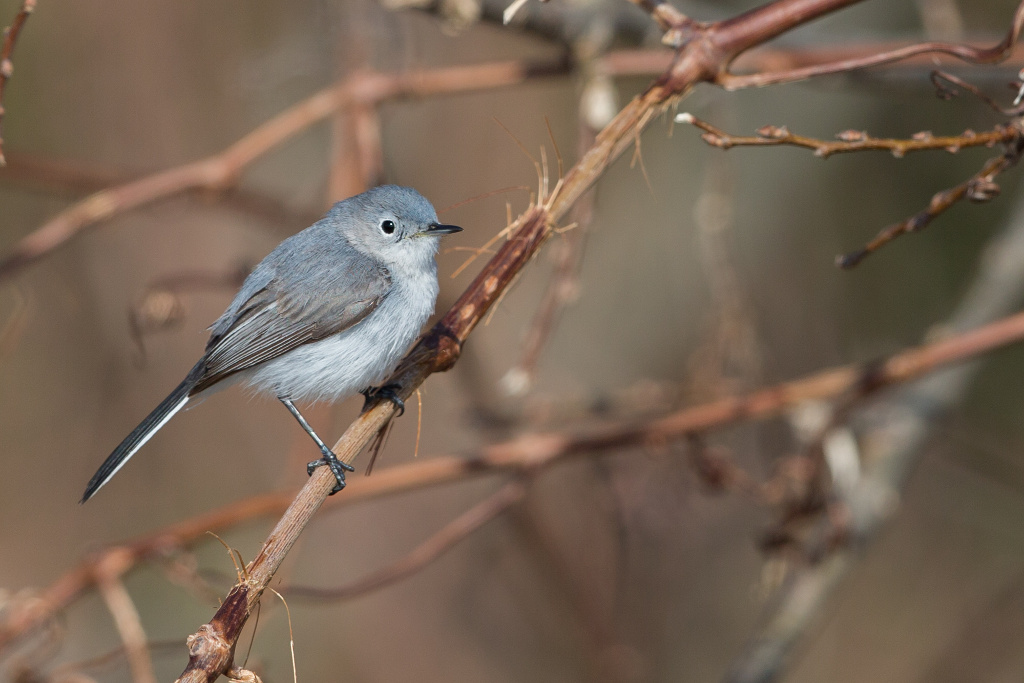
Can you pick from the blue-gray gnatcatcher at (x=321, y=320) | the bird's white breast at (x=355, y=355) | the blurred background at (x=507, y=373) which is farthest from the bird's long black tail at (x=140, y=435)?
the blurred background at (x=507, y=373)

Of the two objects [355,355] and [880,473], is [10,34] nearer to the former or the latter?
[355,355]

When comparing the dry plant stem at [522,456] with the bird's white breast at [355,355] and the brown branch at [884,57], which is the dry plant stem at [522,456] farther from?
the brown branch at [884,57]

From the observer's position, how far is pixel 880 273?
502 cm

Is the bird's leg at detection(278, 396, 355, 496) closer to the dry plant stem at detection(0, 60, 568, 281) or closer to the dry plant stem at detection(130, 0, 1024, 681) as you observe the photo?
the dry plant stem at detection(130, 0, 1024, 681)

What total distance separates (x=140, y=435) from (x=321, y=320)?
2.11 feet

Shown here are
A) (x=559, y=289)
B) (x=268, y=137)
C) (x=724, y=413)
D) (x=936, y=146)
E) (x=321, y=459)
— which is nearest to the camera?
(x=936, y=146)

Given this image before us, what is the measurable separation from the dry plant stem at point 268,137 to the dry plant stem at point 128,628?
1.09 metres

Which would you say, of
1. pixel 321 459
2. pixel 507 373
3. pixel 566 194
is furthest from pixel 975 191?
pixel 507 373

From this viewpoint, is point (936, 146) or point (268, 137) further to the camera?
point (268, 137)

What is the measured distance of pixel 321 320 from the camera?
104 inches

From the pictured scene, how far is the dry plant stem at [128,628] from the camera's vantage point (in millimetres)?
2275

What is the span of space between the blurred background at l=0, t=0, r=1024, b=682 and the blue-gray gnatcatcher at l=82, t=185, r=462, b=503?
963 millimetres

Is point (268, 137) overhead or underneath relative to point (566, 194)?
overhead

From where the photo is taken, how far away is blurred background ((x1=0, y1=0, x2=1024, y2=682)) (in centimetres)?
422
